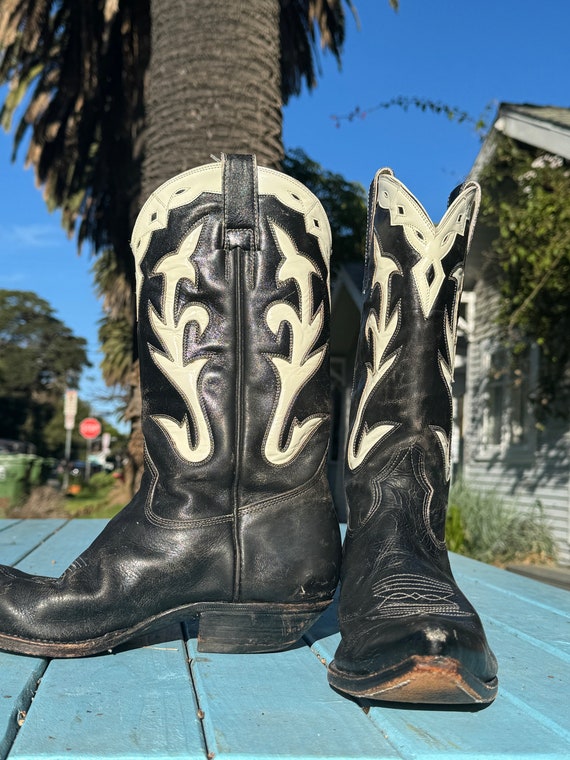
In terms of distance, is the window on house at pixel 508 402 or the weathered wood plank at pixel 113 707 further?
the window on house at pixel 508 402

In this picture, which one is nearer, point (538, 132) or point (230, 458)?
point (230, 458)

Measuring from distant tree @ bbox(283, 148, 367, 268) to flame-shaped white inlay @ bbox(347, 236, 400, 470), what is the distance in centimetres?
1411

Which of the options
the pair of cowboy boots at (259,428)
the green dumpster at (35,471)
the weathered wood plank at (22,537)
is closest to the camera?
the pair of cowboy boots at (259,428)

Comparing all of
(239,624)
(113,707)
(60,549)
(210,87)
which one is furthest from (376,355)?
(210,87)

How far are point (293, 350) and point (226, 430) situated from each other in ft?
0.63

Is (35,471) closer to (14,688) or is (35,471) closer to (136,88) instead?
(136,88)

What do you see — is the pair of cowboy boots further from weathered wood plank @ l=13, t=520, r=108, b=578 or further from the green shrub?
the green shrub

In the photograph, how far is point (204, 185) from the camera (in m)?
1.36

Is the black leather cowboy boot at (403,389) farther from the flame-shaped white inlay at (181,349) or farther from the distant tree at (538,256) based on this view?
the distant tree at (538,256)

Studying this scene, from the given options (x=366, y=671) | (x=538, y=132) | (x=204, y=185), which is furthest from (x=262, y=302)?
(x=538, y=132)

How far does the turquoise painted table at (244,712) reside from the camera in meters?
0.88

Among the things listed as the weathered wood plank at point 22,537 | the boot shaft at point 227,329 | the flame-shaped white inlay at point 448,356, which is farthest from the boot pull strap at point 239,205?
the weathered wood plank at point 22,537

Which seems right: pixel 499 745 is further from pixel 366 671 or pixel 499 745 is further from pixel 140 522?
pixel 140 522

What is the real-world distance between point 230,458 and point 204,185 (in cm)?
49
